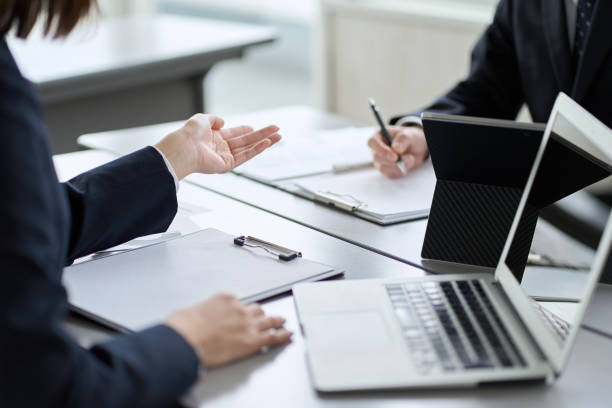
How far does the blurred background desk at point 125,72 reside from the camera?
2477mm

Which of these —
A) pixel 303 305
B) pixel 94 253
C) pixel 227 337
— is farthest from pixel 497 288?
pixel 94 253

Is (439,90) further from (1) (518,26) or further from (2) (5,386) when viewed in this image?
(2) (5,386)

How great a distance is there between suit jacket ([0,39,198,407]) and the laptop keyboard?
10.8 inches

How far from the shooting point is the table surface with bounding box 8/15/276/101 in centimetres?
244

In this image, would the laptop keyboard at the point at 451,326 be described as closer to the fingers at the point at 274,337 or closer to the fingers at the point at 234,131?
the fingers at the point at 274,337

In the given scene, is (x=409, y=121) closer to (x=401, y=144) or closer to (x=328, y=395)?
(x=401, y=144)

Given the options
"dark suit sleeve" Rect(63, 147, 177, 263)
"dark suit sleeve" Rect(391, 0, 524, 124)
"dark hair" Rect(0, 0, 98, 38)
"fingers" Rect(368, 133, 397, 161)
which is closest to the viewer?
"dark hair" Rect(0, 0, 98, 38)

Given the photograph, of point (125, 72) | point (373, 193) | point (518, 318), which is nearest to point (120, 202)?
point (373, 193)

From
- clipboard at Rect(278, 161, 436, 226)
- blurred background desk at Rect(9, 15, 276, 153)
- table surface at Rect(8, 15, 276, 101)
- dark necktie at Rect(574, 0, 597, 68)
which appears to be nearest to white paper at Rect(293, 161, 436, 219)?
clipboard at Rect(278, 161, 436, 226)

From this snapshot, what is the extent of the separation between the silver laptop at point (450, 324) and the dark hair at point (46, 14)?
45 centimetres

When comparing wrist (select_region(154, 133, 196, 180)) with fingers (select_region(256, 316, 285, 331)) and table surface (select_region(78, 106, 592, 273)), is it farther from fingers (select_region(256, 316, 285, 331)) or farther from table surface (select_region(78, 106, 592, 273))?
fingers (select_region(256, 316, 285, 331))

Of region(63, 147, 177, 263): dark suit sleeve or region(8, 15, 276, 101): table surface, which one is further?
region(8, 15, 276, 101): table surface

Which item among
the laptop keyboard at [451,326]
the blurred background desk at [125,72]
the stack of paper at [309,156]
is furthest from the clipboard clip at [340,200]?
the blurred background desk at [125,72]

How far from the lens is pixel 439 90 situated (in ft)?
11.9
